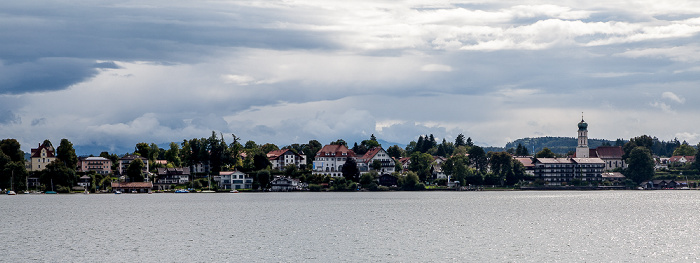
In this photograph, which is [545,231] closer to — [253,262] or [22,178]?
[253,262]

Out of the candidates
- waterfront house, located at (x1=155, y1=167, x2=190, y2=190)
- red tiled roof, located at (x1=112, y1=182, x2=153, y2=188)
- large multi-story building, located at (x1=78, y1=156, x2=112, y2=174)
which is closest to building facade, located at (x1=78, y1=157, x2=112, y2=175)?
large multi-story building, located at (x1=78, y1=156, x2=112, y2=174)

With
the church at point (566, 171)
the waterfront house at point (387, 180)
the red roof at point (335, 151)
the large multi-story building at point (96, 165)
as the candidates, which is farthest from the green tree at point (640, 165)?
the large multi-story building at point (96, 165)

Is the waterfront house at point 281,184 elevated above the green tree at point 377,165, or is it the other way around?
the green tree at point 377,165

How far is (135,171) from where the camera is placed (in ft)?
529

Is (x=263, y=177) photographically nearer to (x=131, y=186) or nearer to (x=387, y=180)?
(x=131, y=186)

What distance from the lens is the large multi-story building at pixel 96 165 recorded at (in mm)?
174375

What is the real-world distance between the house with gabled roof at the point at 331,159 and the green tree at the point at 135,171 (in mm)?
39673

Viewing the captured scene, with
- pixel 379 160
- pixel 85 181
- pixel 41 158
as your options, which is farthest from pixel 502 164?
pixel 41 158

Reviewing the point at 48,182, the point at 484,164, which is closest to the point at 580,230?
the point at 48,182

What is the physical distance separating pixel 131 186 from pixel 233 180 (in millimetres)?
21117

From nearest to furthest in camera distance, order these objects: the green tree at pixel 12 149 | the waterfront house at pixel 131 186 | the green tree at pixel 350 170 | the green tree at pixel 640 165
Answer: the green tree at pixel 12 149 < the waterfront house at pixel 131 186 < the green tree at pixel 350 170 < the green tree at pixel 640 165

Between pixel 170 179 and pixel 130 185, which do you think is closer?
pixel 130 185

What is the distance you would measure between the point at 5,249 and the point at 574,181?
536ft

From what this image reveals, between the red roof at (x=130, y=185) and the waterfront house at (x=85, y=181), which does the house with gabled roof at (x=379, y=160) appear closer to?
the red roof at (x=130, y=185)
